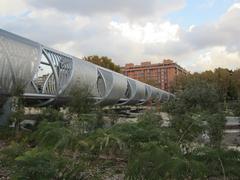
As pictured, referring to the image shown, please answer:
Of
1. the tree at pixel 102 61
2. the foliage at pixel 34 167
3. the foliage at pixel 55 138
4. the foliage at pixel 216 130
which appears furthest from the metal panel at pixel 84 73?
the foliage at pixel 34 167

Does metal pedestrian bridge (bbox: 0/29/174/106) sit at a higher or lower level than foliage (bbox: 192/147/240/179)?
higher

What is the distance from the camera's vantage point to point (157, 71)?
138m

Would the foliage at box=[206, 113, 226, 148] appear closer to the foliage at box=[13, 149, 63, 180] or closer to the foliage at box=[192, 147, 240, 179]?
the foliage at box=[192, 147, 240, 179]

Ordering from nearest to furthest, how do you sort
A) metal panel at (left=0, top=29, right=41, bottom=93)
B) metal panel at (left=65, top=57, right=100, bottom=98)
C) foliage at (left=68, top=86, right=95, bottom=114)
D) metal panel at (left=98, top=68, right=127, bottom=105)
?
foliage at (left=68, top=86, right=95, bottom=114), metal panel at (left=0, top=29, right=41, bottom=93), metal panel at (left=65, top=57, right=100, bottom=98), metal panel at (left=98, top=68, right=127, bottom=105)

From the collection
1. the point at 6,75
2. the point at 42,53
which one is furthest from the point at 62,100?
the point at 6,75

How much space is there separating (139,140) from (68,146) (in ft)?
3.72

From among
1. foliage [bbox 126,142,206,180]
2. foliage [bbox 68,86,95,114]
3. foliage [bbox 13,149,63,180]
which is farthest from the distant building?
foliage [bbox 13,149,63,180]

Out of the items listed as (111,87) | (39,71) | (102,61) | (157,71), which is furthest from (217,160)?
(157,71)

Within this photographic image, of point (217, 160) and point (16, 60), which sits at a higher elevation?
point (16, 60)

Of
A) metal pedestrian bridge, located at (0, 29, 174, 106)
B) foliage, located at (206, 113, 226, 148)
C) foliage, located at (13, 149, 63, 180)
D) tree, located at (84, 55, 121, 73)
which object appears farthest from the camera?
tree, located at (84, 55, 121, 73)

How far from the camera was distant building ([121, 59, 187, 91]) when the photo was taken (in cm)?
13512

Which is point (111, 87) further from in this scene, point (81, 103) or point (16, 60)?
point (81, 103)

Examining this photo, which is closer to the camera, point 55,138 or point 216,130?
point 55,138

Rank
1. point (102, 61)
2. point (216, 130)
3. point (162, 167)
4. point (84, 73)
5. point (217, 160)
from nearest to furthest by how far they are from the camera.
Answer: point (162, 167), point (217, 160), point (216, 130), point (84, 73), point (102, 61)
